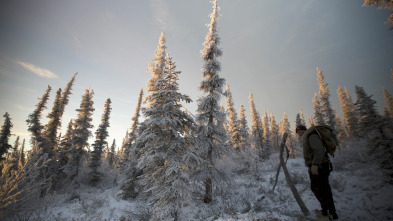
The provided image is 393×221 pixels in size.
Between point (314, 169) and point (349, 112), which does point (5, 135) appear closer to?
point (314, 169)

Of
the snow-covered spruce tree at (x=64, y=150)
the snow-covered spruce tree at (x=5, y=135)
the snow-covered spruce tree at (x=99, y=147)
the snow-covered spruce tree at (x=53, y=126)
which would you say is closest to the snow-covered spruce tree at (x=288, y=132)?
the snow-covered spruce tree at (x=99, y=147)

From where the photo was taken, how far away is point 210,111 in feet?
41.0

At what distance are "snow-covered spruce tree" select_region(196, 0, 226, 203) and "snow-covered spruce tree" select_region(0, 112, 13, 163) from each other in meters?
27.0

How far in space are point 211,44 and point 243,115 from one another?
84.9 feet

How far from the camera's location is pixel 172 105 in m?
10.2

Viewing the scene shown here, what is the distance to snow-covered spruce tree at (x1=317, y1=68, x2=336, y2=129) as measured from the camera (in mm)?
29719

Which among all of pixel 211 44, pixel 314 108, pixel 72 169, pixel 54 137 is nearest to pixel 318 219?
pixel 211 44

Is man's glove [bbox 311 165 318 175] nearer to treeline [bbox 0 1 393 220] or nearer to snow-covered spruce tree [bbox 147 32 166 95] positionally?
treeline [bbox 0 1 393 220]

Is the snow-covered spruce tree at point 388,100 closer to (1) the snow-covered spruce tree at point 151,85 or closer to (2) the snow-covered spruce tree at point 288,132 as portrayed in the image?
(2) the snow-covered spruce tree at point 288,132

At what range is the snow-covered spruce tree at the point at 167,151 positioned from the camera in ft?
28.2

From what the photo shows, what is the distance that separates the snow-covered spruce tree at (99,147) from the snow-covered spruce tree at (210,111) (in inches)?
814

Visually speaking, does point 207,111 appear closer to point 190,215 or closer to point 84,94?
point 190,215

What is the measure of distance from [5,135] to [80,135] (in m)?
9.51

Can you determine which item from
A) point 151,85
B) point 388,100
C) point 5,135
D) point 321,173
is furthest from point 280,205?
point 388,100
